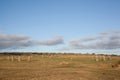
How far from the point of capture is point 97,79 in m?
25.0

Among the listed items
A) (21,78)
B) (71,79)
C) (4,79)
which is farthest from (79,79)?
(4,79)

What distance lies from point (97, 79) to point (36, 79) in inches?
276

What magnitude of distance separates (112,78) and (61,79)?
260 inches

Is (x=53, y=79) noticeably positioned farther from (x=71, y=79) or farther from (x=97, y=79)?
(x=97, y=79)

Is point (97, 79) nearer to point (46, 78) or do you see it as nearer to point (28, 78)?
point (46, 78)

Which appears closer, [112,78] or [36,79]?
[36,79]

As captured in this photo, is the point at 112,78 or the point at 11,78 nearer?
the point at 11,78

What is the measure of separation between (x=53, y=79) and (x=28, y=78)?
8.88 feet

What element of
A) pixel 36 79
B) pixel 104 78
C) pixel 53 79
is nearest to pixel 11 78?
pixel 36 79

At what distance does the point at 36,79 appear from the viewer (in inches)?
915

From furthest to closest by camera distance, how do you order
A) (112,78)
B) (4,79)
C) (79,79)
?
(112,78) < (79,79) < (4,79)

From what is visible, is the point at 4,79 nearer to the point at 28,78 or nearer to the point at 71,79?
the point at 28,78

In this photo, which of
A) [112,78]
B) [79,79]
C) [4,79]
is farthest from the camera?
[112,78]

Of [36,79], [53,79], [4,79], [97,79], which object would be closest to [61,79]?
[53,79]
